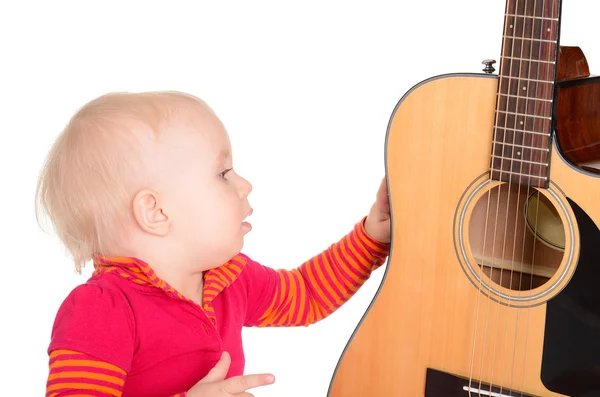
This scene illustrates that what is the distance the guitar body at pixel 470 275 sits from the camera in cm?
143

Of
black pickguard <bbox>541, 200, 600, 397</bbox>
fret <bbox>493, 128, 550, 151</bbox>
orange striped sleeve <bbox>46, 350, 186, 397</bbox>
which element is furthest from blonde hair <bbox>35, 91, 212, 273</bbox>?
black pickguard <bbox>541, 200, 600, 397</bbox>

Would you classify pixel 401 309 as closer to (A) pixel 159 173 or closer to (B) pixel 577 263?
(B) pixel 577 263

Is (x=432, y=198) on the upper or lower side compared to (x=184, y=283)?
upper

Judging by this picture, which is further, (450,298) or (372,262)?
(372,262)

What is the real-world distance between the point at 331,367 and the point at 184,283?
3.14 ft

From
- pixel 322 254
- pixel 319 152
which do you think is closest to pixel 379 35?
pixel 319 152

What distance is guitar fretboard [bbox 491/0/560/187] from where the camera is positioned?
4.66 ft

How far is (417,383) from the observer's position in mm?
1605

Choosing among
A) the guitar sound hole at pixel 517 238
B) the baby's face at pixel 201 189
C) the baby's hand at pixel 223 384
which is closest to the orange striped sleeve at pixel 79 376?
the baby's hand at pixel 223 384

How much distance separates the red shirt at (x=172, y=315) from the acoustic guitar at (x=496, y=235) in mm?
136

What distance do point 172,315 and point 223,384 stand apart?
0.15m

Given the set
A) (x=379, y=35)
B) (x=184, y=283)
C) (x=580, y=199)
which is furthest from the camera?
(x=379, y=35)

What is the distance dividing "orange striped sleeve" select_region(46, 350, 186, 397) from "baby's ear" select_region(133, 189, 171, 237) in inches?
8.5

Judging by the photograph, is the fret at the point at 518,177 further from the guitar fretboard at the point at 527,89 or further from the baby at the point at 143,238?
the baby at the point at 143,238
